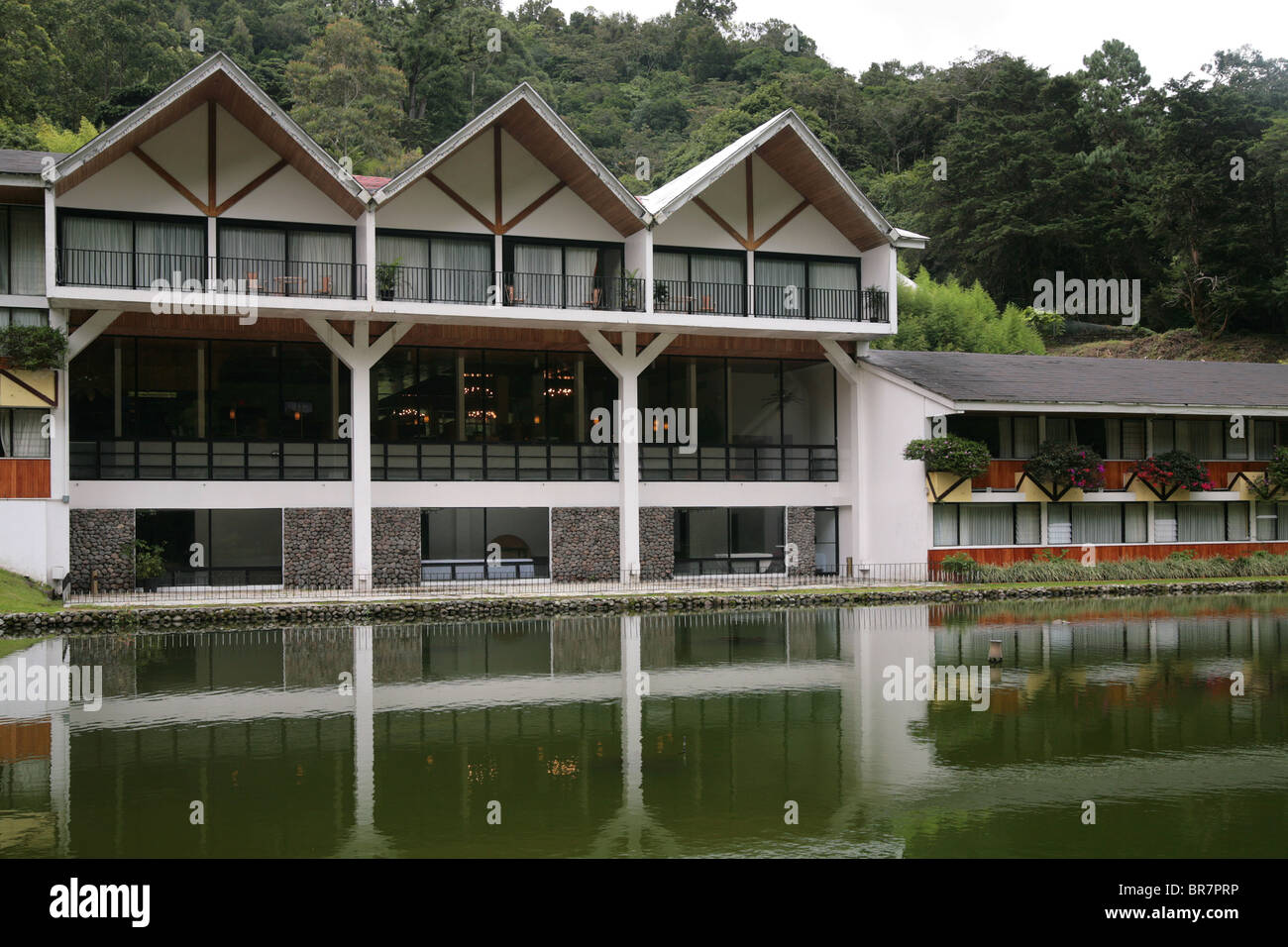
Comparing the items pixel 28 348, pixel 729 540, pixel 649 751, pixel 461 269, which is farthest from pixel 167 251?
pixel 649 751

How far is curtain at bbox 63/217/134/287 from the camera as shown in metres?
28.0

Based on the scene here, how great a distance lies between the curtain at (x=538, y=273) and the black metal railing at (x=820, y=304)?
544 centimetres

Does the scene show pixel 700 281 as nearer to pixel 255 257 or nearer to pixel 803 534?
pixel 803 534

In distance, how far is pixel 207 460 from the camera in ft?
98.7

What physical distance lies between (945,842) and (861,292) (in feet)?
82.7

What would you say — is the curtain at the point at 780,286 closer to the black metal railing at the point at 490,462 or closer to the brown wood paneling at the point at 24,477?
the black metal railing at the point at 490,462

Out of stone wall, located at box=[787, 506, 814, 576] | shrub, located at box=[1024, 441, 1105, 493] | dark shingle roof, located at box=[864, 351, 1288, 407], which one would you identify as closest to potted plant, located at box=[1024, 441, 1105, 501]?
shrub, located at box=[1024, 441, 1105, 493]

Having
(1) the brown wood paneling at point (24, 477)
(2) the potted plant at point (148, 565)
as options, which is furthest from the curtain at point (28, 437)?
(2) the potted plant at point (148, 565)

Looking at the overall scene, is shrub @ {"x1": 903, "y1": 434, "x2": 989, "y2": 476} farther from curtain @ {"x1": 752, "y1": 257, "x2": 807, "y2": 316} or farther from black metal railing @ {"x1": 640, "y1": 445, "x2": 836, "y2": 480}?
curtain @ {"x1": 752, "y1": 257, "x2": 807, "y2": 316}

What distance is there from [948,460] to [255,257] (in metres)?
18.0

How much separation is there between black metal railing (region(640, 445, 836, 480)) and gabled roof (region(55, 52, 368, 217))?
10.5 m

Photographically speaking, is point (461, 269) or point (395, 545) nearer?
point (395, 545)

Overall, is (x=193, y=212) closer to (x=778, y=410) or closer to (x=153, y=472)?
(x=153, y=472)
